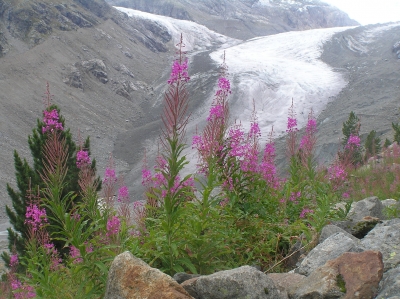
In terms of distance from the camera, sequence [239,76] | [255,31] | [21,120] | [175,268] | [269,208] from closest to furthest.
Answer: [175,268] → [269,208] → [21,120] → [239,76] → [255,31]

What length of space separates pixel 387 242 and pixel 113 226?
250 cm

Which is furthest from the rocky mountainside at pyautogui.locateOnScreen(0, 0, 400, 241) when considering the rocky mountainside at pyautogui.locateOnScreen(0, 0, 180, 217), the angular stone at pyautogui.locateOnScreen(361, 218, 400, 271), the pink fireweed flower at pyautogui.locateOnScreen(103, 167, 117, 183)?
the angular stone at pyautogui.locateOnScreen(361, 218, 400, 271)

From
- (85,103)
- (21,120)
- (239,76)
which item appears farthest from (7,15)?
(239,76)

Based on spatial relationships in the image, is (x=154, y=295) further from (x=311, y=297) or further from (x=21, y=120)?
(x=21, y=120)

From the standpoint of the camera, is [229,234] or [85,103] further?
[85,103]

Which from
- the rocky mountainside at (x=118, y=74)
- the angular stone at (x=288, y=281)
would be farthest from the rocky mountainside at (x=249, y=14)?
the angular stone at (x=288, y=281)

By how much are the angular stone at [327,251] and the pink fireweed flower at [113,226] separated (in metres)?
1.73

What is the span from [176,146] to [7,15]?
203 ft

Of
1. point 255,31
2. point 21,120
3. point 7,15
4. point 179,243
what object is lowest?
point 21,120

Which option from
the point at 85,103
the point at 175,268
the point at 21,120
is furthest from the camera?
the point at 85,103

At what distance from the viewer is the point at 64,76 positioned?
48312 millimetres

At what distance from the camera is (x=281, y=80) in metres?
52.1

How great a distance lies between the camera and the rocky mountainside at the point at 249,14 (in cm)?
10362

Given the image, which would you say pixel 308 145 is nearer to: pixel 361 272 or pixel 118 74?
pixel 361 272
